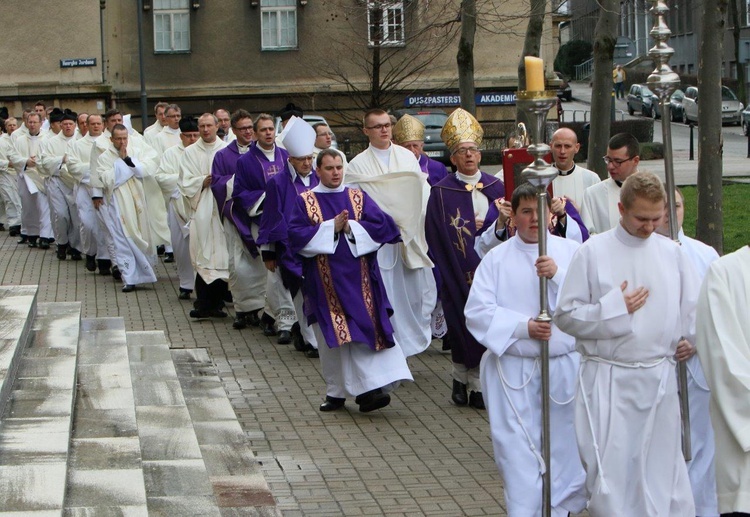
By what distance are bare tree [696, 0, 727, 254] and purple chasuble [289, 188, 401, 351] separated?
3642 millimetres

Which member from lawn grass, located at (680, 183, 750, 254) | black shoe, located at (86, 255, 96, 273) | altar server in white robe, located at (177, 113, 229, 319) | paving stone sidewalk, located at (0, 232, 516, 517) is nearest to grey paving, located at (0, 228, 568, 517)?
paving stone sidewalk, located at (0, 232, 516, 517)

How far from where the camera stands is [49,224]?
2025 cm

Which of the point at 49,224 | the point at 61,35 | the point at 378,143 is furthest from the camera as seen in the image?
the point at 61,35

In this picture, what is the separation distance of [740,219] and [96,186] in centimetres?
828

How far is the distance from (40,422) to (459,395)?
3.21 metres

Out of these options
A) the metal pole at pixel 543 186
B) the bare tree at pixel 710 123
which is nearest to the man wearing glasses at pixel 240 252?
the bare tree at pixel 710 123

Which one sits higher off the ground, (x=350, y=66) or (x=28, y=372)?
(x=350, y=66)

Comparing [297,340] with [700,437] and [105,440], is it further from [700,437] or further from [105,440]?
[700,437]

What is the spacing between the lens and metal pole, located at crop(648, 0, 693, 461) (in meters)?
6.20

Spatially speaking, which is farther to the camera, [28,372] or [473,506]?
[28,372]

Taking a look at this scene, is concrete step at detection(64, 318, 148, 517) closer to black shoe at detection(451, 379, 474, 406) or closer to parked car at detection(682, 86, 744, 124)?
black shoe at detection(451, 379, 474, 406)

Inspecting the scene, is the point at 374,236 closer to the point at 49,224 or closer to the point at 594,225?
the point at 594,225

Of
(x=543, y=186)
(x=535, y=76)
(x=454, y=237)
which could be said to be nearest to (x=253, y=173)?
(x=454, y=237)

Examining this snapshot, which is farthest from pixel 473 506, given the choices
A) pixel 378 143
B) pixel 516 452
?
pixel 378 143
